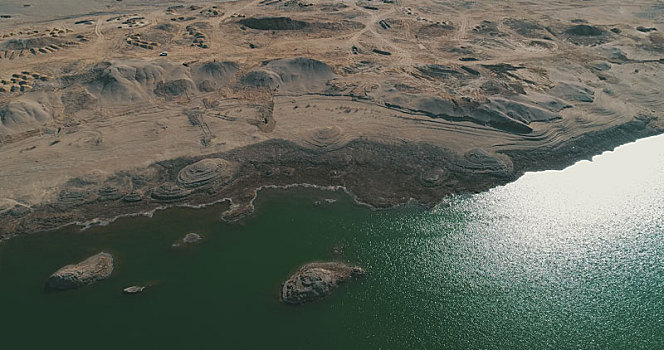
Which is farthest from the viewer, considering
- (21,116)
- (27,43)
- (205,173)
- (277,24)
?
(277,24)

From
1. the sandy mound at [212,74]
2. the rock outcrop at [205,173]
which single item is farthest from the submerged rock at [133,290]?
the sandy mound at [212,74]

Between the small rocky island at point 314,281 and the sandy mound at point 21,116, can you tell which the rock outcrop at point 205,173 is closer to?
the small rocky island at point 314,281

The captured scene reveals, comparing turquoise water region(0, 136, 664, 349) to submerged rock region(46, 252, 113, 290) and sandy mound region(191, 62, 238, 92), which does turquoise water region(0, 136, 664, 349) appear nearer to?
submerged rock region(46, 252, 113, 290)

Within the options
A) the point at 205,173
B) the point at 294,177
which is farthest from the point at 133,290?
the point at 294,177

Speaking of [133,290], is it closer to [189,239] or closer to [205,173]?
[189,239]

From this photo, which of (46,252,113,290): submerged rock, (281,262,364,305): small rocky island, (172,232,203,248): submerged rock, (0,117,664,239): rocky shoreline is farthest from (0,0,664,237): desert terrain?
(281,262,364,305): small rocky island

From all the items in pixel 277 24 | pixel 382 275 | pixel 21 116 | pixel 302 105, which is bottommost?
pixel 382 275

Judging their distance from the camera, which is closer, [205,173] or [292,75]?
[205,173]
